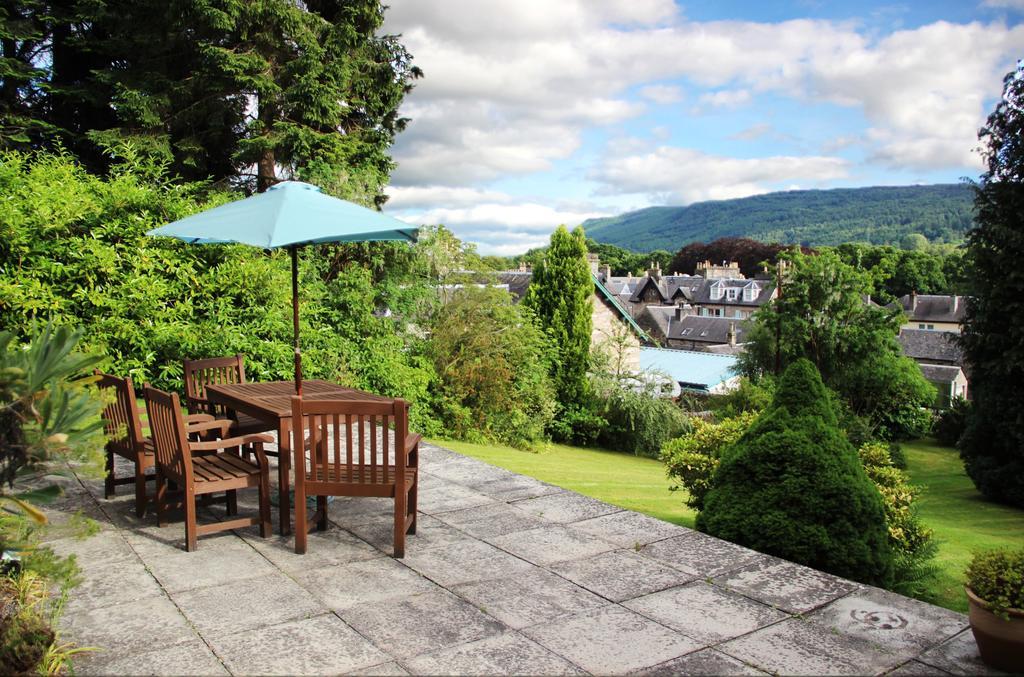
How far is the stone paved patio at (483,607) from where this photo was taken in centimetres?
341

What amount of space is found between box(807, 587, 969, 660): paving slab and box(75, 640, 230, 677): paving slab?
3122mm

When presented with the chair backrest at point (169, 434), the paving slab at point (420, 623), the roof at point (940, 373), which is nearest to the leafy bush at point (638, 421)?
the chair backrest at point (169, 434)

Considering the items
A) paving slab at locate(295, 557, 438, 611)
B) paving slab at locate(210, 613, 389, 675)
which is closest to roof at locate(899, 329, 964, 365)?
paving slab at locate(295, 557, 438, 611)

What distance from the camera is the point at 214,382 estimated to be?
7172mm

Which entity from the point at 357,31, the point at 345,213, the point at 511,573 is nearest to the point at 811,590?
the point at 511,573

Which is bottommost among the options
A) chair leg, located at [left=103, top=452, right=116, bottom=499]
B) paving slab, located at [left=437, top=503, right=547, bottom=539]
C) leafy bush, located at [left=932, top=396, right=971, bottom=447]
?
leafy bush, located at [left=932, top=396, right=971, bottom=447]

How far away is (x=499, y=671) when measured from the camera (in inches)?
130

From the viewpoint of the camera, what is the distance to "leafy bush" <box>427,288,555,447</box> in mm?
15609

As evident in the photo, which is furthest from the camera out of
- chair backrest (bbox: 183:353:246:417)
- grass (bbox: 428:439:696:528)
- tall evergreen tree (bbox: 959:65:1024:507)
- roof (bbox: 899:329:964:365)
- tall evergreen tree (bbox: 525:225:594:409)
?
roof (bbox: 899:329:964:365)

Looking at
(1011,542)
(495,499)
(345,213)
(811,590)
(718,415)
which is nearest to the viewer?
(811,590)

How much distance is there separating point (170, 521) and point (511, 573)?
277 cm

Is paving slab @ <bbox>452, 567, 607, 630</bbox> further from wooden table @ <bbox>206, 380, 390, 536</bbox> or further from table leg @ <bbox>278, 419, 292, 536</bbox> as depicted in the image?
table leg @ <bbox>278, 419, 292, 536</bbox>

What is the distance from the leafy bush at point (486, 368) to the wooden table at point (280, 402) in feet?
27.7

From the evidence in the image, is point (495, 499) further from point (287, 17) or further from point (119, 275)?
point (287, 17)
